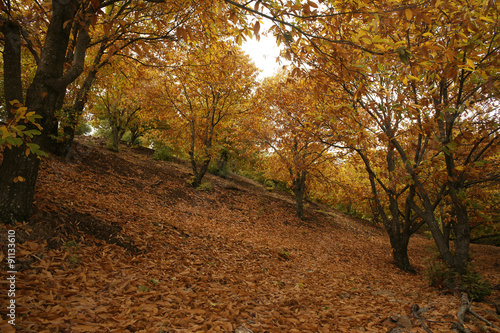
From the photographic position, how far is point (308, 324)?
304cm

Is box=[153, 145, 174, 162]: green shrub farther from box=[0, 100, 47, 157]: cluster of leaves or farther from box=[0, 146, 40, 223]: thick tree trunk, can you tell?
box=[0, 100, 47, 157]: cluster of leaves

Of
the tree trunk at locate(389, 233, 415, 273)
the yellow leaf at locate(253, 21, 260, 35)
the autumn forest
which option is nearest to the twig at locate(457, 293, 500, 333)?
the autumn forest

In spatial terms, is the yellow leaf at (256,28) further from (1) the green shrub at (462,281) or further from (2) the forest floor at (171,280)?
(1) the green shrub at (462,281)

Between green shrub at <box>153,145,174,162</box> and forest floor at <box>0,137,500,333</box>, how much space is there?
26.3ft

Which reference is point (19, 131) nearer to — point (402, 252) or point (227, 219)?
point (227, 219)

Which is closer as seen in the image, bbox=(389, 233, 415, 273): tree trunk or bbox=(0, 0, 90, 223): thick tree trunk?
bbox=(0, 0, 90, 223): thick tree trunk

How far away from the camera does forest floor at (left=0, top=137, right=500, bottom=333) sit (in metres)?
2.60

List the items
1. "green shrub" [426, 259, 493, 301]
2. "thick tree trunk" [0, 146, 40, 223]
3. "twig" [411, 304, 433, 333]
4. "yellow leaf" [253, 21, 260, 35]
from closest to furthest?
1. "yellow leaf" [253, 21, 260, 35]
2. "twig" [411, 304, 433, 333]
3. "thick tree trunk" [0, 146, 40, 223]
4. "green shrub" [426, 259, 493, 301]

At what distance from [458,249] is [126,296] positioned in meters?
6.13

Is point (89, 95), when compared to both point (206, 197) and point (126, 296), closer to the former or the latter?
point (206, 197)

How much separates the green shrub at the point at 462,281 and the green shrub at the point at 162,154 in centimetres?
1458

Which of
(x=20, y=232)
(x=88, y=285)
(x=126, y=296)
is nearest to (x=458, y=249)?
(x=126, y=296)

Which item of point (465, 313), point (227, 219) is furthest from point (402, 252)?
point (227, 219)

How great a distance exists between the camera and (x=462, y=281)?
15.2ft
